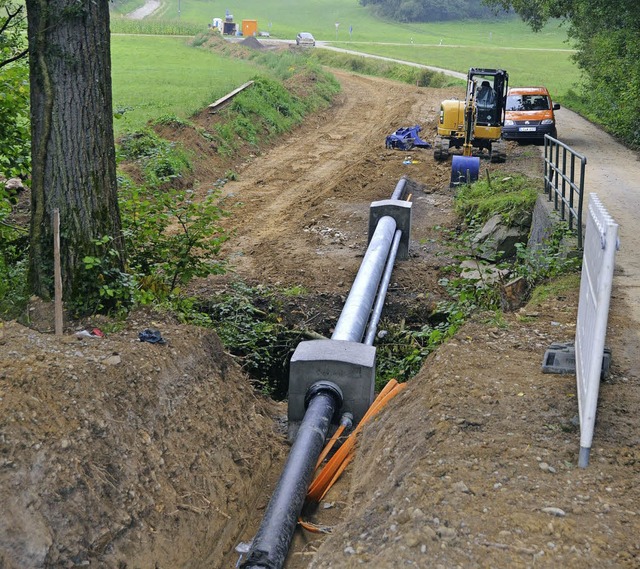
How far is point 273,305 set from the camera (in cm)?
1275

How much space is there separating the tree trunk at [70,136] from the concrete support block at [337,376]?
228 centimetres

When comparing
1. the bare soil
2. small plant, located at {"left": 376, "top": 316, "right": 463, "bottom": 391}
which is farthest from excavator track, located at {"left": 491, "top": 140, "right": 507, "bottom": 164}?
the bare soil

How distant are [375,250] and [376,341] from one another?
2.31 metres

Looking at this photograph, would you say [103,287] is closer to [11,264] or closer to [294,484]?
[11,264]

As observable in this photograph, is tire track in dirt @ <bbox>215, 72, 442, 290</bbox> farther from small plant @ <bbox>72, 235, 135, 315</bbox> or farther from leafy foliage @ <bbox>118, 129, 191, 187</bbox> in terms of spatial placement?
small plant @ <bbox>72, 235, 135, 315</bbox>

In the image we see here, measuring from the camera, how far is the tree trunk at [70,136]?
28.0 feet

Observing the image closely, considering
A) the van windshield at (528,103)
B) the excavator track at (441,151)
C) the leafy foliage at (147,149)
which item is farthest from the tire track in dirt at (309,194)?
the van windshield at (528,103)

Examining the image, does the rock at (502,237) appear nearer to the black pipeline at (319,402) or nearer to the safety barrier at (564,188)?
the safety barrier at (564,188)

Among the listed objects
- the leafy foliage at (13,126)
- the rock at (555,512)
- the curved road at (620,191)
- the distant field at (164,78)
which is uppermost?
the leafy foliage at (13,126)

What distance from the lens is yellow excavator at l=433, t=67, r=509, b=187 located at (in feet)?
76.3

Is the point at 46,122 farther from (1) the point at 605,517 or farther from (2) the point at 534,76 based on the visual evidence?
(2) the point at 534,76

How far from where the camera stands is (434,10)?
105 metres

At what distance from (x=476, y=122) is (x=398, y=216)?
9.44m

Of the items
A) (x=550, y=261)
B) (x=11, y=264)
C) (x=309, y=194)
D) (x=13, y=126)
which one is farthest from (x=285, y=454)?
(x=309, y=194)
